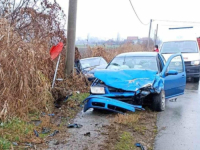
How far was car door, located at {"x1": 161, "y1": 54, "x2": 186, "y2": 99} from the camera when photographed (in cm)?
699

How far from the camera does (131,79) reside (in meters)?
6.18

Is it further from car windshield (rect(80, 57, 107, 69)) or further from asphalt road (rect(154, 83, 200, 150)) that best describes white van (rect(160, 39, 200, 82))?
asphalt road (rect(154, 83, 200, 150))

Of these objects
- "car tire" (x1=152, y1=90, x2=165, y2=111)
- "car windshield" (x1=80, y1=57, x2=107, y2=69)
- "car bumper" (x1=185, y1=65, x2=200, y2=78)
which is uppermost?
"car windshield" (x1=80, y1=57, x2=107, y2=69)

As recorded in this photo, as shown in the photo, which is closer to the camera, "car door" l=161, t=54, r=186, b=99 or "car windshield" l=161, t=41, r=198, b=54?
"car door" l=161, t=54, r=186, b=99

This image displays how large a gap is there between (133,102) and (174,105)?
2.07m

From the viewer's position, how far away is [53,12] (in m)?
9.43

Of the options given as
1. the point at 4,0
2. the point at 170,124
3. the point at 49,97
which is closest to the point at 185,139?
the point at 170,124

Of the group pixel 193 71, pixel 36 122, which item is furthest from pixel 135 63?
pixel 193 71

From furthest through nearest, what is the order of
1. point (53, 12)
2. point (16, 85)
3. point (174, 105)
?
point (53, 12) < point (174, 105) < point (16, 85)

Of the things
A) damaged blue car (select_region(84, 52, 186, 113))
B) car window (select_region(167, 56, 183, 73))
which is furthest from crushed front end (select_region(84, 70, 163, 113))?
car window (select_region(167, 56, 183, 73))

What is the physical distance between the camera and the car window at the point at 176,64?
7.94 meters

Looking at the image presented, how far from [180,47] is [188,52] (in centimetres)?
66

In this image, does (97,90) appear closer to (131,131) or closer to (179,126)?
(131,131)

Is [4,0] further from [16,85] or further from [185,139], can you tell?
[185,139]
